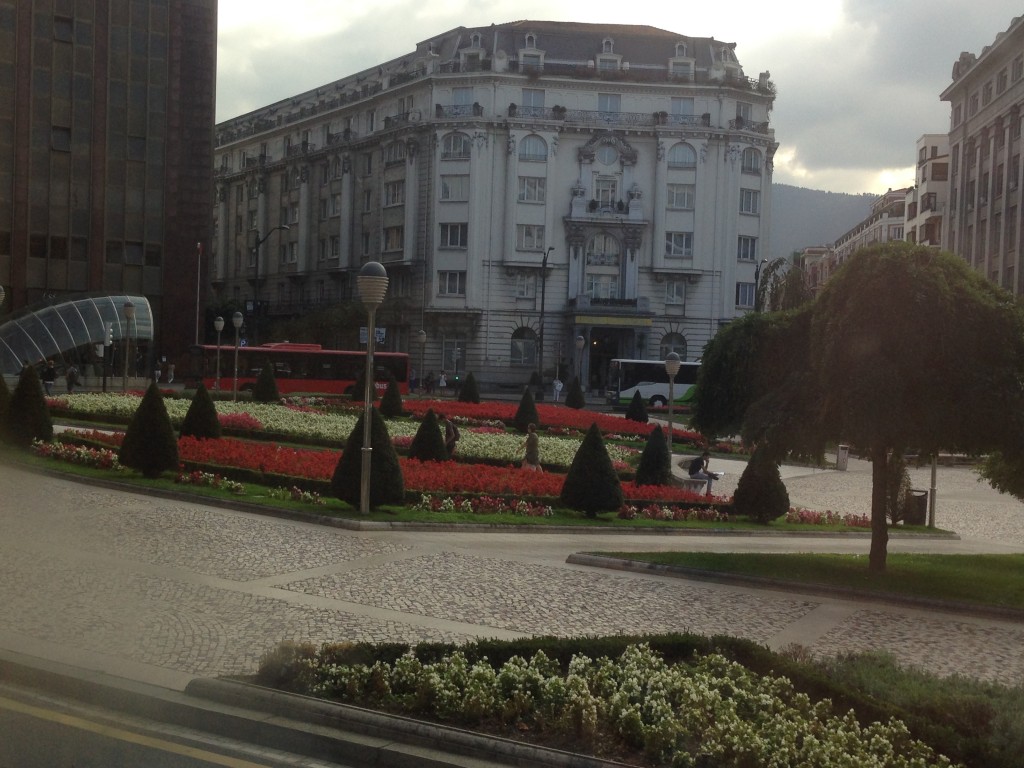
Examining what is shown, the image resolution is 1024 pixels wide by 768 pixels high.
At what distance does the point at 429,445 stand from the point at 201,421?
534 centimetres

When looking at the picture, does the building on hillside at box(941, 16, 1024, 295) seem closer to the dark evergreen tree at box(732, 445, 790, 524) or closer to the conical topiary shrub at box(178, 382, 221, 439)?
the dark evergreen tree at box(732, 445, 790, 524)

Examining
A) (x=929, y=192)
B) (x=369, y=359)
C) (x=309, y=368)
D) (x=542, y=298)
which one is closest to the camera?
(x=369, y=359)

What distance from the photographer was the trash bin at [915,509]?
2664 centimetres

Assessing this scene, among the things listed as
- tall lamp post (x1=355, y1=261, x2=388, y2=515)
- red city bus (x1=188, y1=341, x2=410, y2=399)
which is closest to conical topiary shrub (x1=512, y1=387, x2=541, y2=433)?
red city bus (x1=188, y1=341, x2=410, y2=399)

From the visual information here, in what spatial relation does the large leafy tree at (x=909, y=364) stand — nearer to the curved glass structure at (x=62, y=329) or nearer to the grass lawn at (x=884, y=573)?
the grass lawn at (x=884, y=573)

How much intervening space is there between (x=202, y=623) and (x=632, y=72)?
67.6 meters

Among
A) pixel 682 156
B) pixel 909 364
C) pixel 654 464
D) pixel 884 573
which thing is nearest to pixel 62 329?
pixel 654 464

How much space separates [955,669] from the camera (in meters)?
11.2

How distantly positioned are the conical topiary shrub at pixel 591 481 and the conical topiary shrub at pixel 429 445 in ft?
15.0

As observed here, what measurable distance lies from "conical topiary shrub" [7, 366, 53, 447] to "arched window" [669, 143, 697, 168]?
178 feet

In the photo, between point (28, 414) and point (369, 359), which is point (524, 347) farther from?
point (369, 359)

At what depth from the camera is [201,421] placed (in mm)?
26422

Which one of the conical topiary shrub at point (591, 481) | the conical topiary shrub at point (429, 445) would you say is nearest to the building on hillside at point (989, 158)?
the conical topiary shrub at point (429, 445)

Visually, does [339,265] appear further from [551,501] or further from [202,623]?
[202,623]
